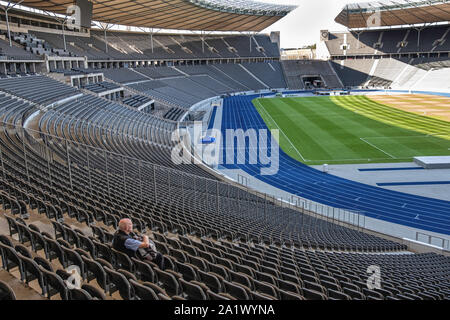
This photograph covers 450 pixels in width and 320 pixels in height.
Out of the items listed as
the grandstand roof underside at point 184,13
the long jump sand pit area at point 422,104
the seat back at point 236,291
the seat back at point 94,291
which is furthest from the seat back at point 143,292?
the grandstand roof underside at point 184,13

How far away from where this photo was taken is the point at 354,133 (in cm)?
3675

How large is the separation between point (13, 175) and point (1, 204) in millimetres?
1751

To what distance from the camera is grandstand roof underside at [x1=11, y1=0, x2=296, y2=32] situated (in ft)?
157

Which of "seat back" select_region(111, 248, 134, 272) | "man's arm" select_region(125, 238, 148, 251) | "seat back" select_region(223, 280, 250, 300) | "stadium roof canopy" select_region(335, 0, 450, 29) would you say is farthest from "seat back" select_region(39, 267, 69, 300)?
"stadium roof canopy" select_region(335, 0, 450, 29)

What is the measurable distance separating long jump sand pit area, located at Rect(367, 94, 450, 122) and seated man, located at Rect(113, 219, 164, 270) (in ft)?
144

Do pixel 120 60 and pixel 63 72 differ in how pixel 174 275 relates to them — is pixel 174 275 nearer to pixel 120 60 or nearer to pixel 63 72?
pixel 63 72

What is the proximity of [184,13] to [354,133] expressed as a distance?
36.2 metres

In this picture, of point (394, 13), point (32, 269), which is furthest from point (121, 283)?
point (394, 13)

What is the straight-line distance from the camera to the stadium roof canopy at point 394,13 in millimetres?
62769

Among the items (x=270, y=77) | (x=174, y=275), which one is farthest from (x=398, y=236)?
(x=270, y=77)

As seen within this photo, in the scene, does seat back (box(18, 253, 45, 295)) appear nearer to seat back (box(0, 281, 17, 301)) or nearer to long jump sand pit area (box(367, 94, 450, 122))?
seat back (box(0, 281, 17, 301))

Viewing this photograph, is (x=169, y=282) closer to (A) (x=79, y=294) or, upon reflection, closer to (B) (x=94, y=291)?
(B) (x=94, y=291)

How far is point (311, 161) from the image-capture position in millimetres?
28156

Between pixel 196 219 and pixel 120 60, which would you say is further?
pixel 120 60
